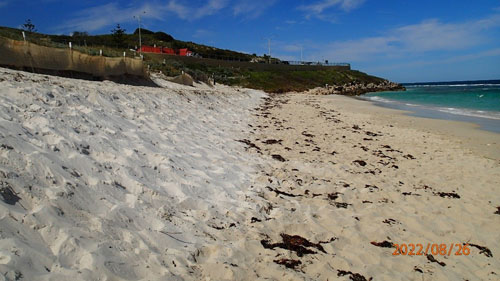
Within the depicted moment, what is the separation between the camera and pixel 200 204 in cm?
416

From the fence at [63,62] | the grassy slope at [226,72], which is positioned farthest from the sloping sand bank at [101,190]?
the grassy slope at [226,72]

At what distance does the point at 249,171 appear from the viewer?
594cm

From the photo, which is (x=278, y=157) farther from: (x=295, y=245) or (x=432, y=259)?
(x=432, y=259)

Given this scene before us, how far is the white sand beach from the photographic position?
275cm

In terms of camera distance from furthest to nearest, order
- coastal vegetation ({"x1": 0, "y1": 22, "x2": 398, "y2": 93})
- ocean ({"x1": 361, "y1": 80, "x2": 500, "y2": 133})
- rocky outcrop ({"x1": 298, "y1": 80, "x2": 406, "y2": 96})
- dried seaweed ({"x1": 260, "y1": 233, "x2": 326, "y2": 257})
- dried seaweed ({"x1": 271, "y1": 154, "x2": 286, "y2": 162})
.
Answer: rocky outcrop ({"x1": 298, "y1": 80, "x2": 406, "y2": 96}) → coastal vegetation ({"x1": 0, "y1": 22, "x2": 398, "y2": 93}) → ocean ({"x1": 361, "y1": 80, "x2": 500, "y2": 133}) → dried seaweed ({"x1": 271, "y1": 154, "x2": 286, "y2": 162}) → dried seaweed ({"x1": 260, "y1": 233, "x2": 326, "y2": 257})

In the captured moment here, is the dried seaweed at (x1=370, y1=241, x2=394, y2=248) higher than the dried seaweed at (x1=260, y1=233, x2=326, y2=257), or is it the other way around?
the dried seaweed at (x1=260, y1=233, x2=326, y2=257)

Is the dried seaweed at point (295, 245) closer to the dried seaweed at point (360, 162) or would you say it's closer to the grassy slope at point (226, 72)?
the dried seaweed at point (360, 162)

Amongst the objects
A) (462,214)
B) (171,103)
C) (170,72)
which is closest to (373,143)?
(462,214)

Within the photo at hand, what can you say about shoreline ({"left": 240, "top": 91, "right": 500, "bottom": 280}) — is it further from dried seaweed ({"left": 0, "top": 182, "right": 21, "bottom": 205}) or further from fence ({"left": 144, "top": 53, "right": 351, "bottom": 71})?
fence ({"left": 144, "top": 53, "right": 351, "bottom": 71})

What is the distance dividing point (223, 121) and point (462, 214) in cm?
789

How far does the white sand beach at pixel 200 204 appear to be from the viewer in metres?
2.75

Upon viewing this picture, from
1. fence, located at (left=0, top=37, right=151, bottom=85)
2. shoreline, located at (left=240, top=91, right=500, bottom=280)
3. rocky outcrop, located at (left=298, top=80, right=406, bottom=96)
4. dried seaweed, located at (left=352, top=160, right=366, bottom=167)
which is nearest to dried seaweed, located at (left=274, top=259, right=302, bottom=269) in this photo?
shoreline, located at (left=240, top=91, right=500, bottom=280)
